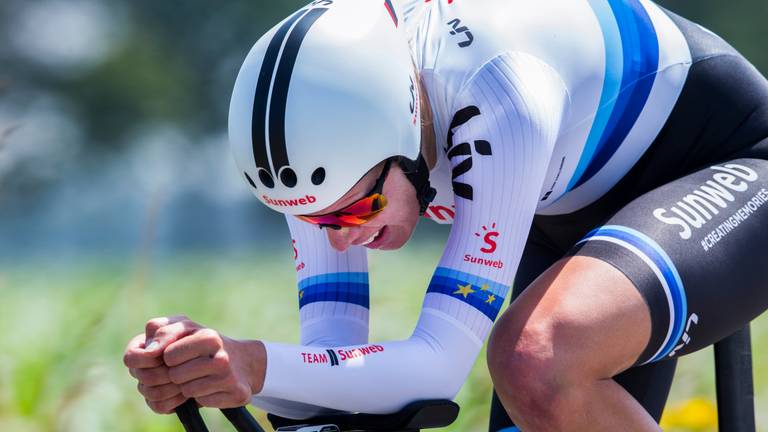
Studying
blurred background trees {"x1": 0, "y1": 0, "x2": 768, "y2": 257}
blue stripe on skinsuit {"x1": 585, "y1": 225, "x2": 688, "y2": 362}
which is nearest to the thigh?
blue stripe on skinsuit {"x1": 585, "y1": 225, "x2": 688, "y2": 362}

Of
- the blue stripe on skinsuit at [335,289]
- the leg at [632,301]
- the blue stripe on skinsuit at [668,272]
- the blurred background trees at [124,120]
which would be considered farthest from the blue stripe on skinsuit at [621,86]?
the blurred background trees at [124,120]

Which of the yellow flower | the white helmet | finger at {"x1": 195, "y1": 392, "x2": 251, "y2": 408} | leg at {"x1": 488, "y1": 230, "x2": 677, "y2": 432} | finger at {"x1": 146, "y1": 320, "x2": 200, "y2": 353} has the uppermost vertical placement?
the white helmet

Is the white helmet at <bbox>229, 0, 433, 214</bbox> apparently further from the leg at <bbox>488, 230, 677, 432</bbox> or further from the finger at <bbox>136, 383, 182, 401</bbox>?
the leg at <bbox>488, 230, 677, 432</bbox>

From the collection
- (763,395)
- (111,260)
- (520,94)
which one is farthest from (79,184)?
(763,395)

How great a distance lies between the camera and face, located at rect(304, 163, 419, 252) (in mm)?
2018

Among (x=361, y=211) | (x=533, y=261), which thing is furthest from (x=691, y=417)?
(x=361, y=211)

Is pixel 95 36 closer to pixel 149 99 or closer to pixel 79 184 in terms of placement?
pixel 149 99

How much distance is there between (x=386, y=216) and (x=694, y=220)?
0.63m

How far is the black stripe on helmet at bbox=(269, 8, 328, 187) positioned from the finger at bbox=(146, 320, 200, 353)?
0.36m

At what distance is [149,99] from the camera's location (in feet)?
13.4

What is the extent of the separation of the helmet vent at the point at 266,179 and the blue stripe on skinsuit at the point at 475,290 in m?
0.37

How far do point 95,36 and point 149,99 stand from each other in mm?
313

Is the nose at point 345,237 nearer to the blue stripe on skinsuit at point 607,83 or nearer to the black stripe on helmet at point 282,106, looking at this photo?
the black stripe on helmet at point 282,106

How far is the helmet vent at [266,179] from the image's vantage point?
195 centimetres
